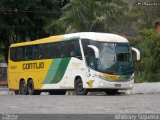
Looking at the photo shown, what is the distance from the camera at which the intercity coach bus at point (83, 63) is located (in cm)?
3006

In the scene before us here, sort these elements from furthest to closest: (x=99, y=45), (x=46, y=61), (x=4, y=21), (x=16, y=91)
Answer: (x=4, y=21) < (x=16, y=91) < (x=46, y=61) < (x=99, y=45)

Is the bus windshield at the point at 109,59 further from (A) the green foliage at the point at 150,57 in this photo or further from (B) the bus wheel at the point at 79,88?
(A) the green foliage at the point at 150,57

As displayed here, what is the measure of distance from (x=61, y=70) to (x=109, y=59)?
12.3 feet

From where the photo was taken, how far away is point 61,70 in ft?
107

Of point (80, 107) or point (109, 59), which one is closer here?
point (80, 107)

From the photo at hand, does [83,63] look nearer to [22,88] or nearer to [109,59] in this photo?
[109,59]

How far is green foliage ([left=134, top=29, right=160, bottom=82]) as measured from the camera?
39094 millimetres

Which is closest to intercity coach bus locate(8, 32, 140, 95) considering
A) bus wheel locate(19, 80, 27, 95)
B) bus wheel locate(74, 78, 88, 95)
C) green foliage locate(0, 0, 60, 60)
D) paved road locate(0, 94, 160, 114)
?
bus wheel locate(74, 78, 88, 95)

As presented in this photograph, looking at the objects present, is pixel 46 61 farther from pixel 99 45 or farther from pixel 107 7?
pixel 107 7

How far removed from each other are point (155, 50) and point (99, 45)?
396 inches

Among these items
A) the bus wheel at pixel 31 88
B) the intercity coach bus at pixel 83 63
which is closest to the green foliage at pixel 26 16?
the bus wheel at pixel 31 88

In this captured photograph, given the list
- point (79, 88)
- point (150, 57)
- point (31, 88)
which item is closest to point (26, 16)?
point (31, 88)

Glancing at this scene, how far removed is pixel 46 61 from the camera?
112 ft

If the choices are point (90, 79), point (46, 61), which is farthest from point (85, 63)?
point (46, 61)
